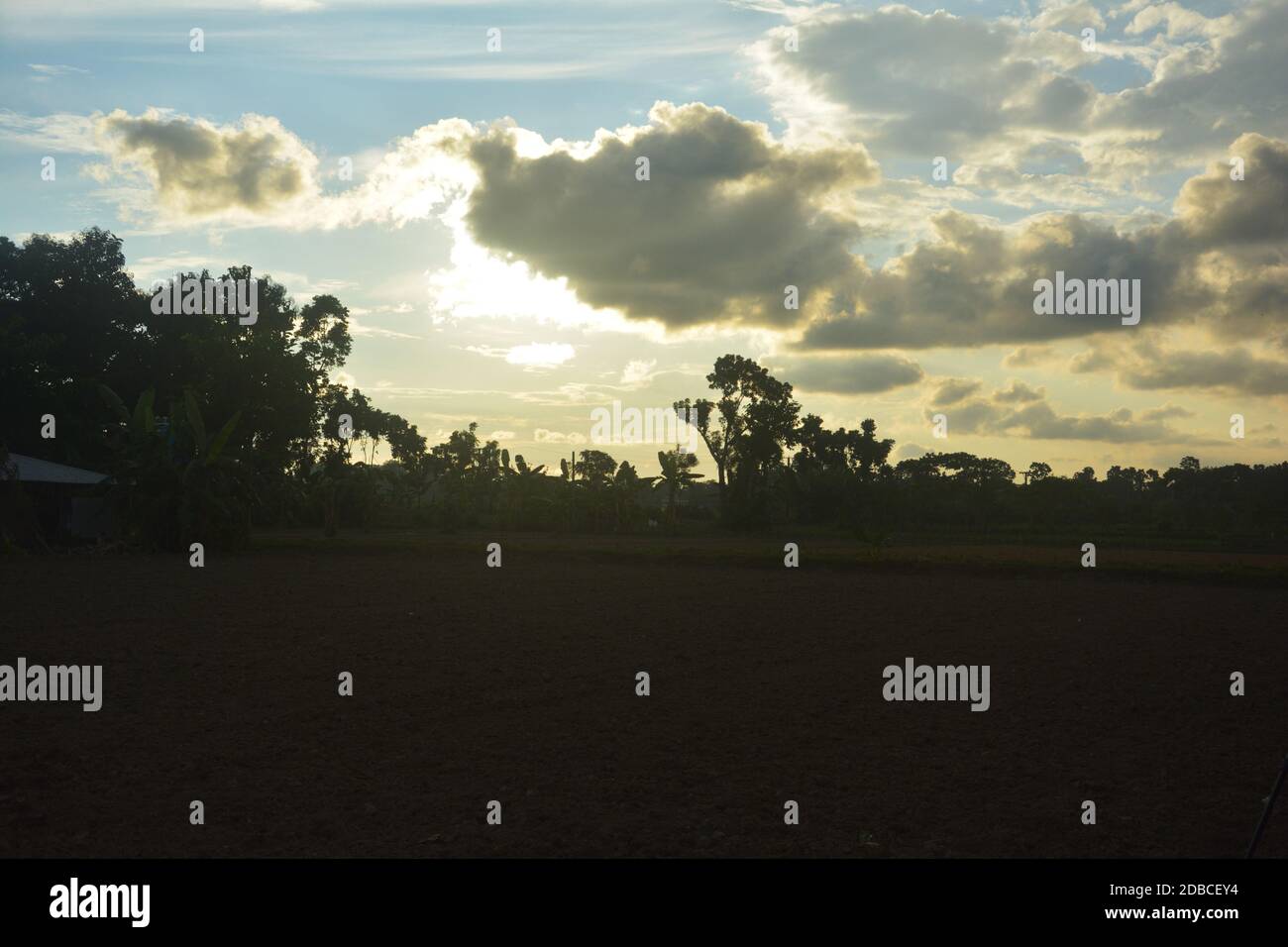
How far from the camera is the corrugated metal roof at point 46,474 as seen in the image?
2905 cm

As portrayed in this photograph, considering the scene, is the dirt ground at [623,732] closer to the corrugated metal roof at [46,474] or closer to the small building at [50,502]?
the small building at [50,502]

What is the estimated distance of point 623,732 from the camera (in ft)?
27.3

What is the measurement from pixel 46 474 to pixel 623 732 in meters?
28.7

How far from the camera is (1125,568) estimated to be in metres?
25.1

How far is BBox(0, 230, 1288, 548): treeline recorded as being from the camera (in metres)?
29.7

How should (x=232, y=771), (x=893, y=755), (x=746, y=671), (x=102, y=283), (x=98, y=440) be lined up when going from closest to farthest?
(x=232, y=771), (x=893, y=755), (x=746, y=671), (x=98, y=440), (x=102, y=283)

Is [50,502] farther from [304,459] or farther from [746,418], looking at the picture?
[746,418]

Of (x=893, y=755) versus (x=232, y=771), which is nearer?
(x=232, y=771)

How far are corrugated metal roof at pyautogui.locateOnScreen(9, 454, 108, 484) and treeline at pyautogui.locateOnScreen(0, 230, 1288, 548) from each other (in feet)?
3.67

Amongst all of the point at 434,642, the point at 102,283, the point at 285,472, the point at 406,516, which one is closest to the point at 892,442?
the point at 406,516

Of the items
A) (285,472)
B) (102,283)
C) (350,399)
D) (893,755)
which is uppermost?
(102,283)

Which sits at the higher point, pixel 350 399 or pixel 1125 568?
pixel 350 399
